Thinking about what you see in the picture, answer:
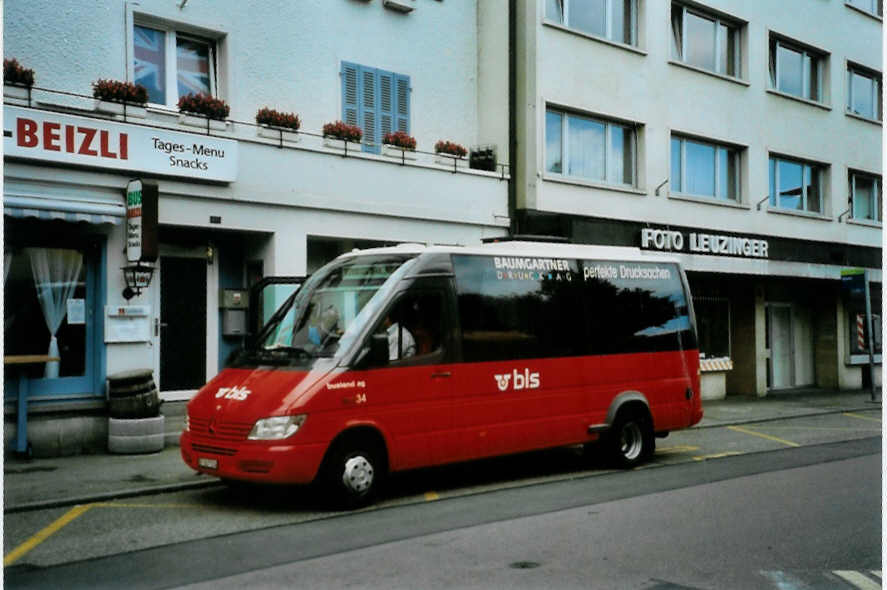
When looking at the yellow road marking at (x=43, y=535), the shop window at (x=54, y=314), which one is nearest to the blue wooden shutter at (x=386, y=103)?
the shop window at (x=54, y=314)

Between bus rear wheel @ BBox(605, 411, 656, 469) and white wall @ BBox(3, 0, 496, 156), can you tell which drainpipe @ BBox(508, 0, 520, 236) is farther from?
bus rear wheel @ BBox(605, 411, 656, 469)

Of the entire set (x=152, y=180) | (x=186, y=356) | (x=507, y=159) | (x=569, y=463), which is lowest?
(x=569, y=463)

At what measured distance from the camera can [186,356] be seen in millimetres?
13984

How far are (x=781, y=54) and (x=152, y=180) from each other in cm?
1890

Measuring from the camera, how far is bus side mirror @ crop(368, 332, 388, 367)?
926 cm

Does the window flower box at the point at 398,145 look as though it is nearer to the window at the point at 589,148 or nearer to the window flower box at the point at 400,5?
the window flower box at the point at 400,5

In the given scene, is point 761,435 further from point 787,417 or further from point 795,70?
point 795,70

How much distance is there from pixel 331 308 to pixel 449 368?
4.66ft

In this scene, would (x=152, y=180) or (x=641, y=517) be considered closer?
(x=641, y=517)

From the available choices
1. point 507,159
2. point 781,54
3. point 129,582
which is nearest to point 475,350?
point 129,582

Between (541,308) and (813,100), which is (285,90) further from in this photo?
(813,100)

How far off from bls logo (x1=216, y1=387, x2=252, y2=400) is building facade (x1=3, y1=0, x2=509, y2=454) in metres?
3.87

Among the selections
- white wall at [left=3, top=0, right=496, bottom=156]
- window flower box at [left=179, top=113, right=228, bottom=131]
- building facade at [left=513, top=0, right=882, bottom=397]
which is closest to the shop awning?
window flower box at [left=179, top=113, right=228, bottom=131]

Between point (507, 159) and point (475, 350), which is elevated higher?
point (507, 159)
